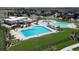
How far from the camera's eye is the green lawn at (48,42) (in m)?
3.63

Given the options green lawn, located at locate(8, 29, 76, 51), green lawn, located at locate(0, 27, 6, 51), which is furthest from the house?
green lawn, located at locate(8, 29, 76, 51)

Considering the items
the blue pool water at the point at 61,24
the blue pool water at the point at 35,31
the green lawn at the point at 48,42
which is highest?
the blue pool water at the point at 61,24

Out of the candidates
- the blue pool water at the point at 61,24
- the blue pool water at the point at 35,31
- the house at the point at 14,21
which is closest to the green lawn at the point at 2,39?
the house at the point at 14,21

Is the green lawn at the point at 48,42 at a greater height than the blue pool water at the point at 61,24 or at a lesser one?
lesser

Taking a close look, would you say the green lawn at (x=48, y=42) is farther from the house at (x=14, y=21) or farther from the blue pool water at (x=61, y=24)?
the house at (x=14, y=21)

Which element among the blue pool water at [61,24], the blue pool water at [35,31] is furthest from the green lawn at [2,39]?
the blue pool water at [61,24]

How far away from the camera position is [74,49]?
363cm

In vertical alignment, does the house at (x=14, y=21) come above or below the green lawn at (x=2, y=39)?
above

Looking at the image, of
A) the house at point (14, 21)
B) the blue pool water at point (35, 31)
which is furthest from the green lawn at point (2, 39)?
the blue pool water at point (35, 31)

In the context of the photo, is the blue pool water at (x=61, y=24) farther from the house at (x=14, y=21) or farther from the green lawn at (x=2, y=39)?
the green lawn at (x=2, y=39)

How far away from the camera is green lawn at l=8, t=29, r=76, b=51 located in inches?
143
